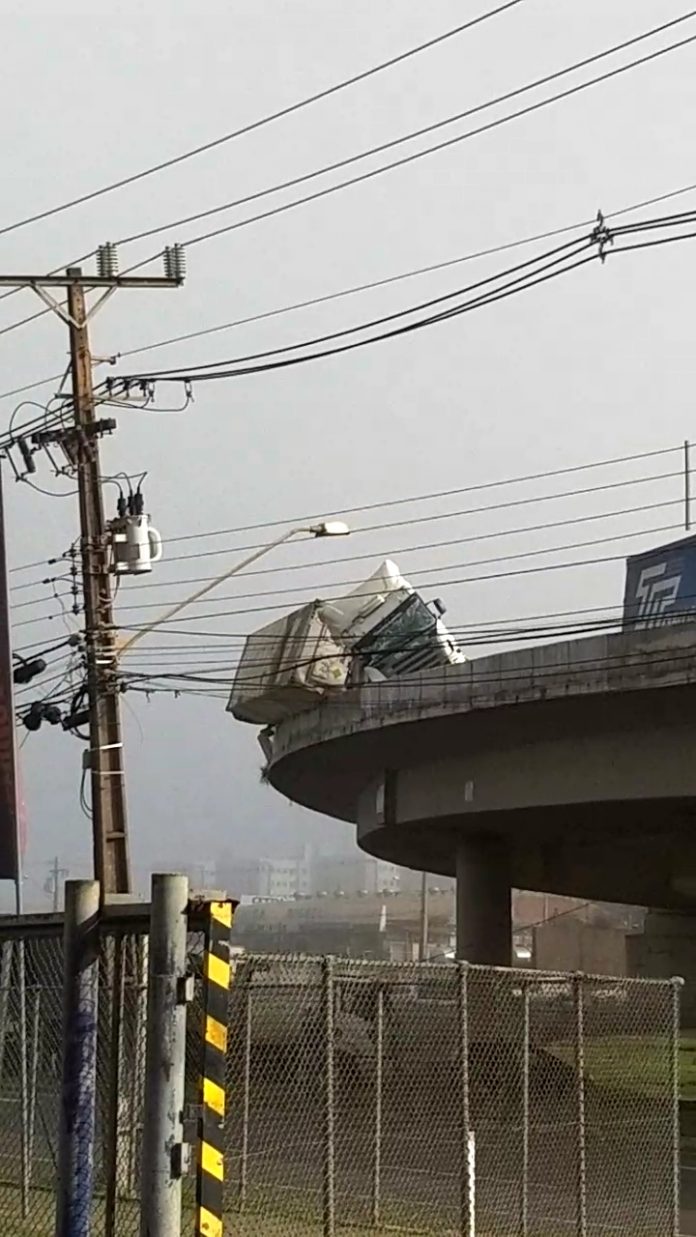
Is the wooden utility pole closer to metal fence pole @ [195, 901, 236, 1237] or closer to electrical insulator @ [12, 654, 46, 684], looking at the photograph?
electrical insulator @ [12, 654, 46, 684]

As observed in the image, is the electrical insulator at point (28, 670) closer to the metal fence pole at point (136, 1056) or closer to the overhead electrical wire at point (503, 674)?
the overhead electrical wire at point (503, 674)

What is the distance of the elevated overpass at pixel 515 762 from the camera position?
90.1ft

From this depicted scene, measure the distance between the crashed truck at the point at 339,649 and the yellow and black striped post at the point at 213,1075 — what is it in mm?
23262

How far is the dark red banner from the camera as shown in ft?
65.1

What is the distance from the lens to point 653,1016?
1897 cm

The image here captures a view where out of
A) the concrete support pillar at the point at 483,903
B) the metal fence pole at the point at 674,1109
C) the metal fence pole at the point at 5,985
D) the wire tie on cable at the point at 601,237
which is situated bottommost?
the concrete support pillar at the point at 483,903

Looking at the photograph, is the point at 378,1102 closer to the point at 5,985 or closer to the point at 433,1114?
the point at 433,1114

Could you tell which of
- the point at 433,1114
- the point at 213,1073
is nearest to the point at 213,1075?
the point at 213,1073

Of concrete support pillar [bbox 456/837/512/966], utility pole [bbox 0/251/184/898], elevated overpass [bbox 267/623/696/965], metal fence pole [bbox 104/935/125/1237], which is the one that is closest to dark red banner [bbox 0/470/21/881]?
utility pole [bbox 0/251/184/898]

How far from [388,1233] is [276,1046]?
725 cm

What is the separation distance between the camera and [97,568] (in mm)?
24781

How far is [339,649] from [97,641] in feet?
28.9

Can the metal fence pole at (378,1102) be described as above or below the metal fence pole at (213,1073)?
below

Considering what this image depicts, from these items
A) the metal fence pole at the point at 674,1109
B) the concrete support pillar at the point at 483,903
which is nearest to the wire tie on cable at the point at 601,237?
the metal fence pole at the point at 674,1109
